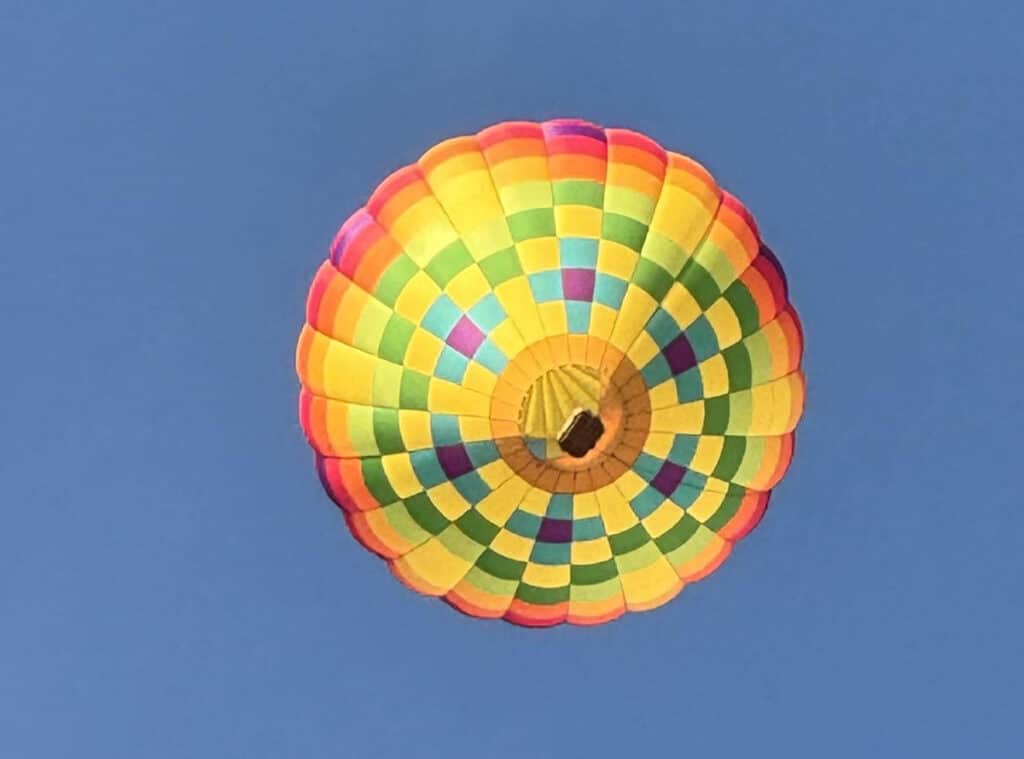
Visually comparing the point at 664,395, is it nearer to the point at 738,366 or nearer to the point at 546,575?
the point at 738,366

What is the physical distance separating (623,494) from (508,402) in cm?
122

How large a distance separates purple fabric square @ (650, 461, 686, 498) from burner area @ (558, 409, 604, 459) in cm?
71

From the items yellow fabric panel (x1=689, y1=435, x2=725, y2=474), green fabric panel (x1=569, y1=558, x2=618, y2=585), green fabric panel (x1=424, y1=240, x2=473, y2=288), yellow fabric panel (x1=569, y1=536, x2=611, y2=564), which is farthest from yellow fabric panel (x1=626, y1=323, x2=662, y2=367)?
green fabric panel (x1=569, y1=558, x2=618, y2=585)

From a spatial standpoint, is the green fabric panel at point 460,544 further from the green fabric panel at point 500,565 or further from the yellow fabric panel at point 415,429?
the yellow fabric panel at point 415,429

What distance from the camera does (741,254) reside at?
1418 centimetres

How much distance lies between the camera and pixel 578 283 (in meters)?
13.7

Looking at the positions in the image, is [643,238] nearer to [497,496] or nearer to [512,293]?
[512,293]

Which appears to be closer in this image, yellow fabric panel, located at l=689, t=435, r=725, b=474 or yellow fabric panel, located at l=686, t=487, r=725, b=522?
yellow fabric panel, located at l=689, t=435, r=725, b=474

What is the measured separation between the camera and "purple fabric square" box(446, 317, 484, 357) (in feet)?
44.7

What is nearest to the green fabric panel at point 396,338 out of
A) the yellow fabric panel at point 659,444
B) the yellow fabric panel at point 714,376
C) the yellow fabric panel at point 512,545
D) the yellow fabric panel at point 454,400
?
the yellow fabric panel at point 454,400

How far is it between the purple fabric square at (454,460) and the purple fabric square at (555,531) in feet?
→ 2.44

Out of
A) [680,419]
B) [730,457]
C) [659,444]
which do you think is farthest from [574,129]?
[730,457]

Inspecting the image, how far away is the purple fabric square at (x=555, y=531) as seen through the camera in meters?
14.2

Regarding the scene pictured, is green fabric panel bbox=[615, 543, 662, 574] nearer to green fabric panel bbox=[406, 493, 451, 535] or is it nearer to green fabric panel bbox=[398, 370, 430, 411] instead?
green fabric panel bbox=[406, 493, 451, 535]
